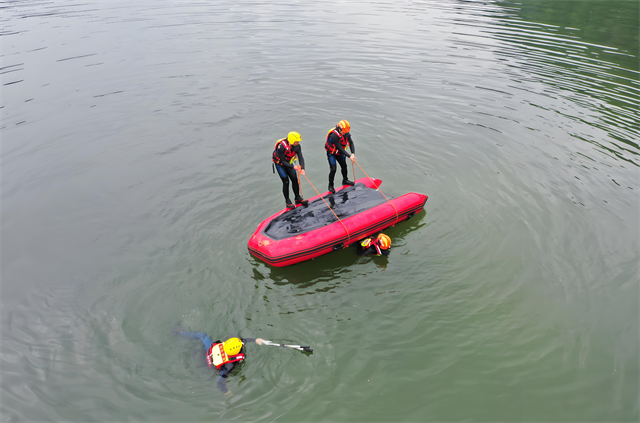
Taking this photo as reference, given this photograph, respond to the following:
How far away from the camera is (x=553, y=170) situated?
1184 centimetres

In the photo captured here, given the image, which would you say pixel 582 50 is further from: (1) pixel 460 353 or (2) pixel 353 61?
(1) pixel 460 353

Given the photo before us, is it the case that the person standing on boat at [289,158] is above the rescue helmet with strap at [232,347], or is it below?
above

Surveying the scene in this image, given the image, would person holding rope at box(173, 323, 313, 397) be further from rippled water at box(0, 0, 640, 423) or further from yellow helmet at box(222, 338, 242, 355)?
rippled water at box(0, 0, 640, 423)

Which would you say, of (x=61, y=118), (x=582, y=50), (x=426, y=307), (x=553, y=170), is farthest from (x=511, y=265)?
(x=582, y=50)

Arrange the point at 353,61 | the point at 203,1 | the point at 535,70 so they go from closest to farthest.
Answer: the point at 535,70, the point at 353,61, the point at 203,1

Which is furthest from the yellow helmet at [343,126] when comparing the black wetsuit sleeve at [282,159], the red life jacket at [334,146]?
the black wetsuit sleeve at [282,159]

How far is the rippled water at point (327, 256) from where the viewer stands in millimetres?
6305

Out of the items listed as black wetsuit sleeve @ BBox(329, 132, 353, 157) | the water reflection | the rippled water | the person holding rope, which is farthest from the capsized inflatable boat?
the water reflection

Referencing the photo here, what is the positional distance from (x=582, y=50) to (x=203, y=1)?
3259cm

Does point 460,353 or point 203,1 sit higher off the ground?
point 203,1

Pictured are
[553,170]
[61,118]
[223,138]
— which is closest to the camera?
[553,170]

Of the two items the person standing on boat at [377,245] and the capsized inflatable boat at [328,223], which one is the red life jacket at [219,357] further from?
the person standing on boat at [377,245]

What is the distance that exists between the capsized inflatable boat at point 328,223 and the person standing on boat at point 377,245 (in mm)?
303

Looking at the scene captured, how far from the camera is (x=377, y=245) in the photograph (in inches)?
348
